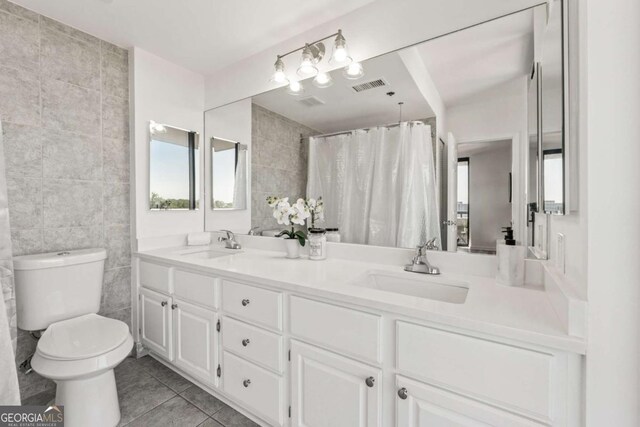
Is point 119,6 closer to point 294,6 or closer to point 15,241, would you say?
point 294,6

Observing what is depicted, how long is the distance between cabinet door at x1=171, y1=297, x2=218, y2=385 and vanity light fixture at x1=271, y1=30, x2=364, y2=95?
4.97ft

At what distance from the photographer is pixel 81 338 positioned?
1454 millimetres

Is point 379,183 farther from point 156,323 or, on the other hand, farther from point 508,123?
point 156,323

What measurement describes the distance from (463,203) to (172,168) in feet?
6.85

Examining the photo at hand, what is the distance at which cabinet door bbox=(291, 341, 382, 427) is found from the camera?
1049 millimetres

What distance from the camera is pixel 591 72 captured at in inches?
27.7

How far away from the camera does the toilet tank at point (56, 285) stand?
1522mm

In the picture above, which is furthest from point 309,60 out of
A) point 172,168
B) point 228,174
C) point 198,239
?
point 198,239

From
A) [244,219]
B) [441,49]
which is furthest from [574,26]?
[244,219]

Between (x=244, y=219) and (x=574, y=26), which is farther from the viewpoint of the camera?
(x=244, y=219)

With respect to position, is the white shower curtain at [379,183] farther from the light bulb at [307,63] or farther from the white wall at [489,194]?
the light bulb at [307,63]

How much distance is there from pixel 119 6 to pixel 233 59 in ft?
2.42

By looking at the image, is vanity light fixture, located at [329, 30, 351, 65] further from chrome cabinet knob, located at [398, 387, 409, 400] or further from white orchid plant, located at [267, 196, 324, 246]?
Answer: chrome cabinet knob, located at [398, 387, 409, 400]

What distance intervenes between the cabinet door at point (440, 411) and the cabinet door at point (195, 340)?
1.03 metres
